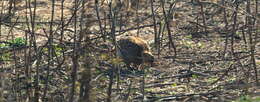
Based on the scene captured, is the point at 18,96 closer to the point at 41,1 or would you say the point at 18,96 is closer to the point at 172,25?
the point at 172,25

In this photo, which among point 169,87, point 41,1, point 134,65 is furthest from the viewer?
point 41,1

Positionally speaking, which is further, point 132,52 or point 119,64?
point 132,52

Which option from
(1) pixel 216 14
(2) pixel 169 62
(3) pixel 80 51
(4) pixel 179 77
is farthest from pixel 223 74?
(1) pixel 216 14

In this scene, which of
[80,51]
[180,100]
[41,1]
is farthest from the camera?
[41,1]

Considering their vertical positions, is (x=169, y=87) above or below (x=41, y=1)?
below

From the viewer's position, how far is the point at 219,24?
11.0 metres

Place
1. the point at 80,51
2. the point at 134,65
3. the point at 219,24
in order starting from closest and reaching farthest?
the point at 80,51
the point at 134,65
the point at 219,24

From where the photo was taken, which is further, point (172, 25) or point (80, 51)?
point (172, 25)

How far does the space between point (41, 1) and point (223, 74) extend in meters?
5.83

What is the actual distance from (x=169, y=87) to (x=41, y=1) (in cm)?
566

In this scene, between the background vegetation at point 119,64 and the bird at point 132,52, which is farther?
the bird at point 132,52

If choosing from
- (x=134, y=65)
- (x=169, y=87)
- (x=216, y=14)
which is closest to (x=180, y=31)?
(x=216, y=14)

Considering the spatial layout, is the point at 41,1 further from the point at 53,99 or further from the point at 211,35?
the point at 53,99

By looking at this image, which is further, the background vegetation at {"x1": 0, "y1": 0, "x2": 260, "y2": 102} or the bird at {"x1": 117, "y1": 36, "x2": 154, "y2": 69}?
the bird at {"x1": 117, "y1": 36, "x2": 154, "y2": 69}
